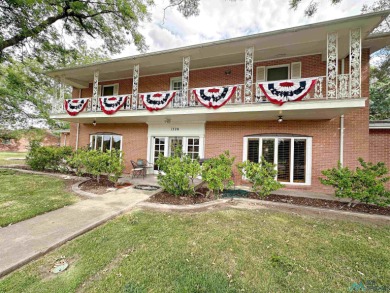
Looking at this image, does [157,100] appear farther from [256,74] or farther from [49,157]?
[49,157]

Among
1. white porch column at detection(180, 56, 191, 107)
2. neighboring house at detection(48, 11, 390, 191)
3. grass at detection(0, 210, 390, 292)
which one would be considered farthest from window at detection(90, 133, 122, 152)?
grass at detection(0, 210, 390, 292)

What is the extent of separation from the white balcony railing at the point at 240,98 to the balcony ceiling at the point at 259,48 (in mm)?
1486

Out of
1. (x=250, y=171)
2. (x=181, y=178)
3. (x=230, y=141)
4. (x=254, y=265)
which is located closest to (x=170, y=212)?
(x=181, y=178)

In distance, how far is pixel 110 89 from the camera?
41.8ft

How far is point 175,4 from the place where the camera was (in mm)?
7688

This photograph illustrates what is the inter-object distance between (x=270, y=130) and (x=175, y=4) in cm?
706

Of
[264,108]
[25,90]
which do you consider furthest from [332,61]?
[25,90]

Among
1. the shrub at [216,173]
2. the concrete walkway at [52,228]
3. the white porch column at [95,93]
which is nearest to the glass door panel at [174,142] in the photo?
the shrub at [216,173]

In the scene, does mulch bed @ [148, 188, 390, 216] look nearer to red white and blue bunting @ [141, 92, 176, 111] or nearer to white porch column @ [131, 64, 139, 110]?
red white and blue bunting @ [141, 92, 176, 111]

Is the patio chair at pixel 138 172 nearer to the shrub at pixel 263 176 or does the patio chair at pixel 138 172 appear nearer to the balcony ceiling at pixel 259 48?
the balcony ceiling at pixel 259 48

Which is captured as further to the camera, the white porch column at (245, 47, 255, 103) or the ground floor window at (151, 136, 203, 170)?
the ground floor window at (151, 136, 203, 170)

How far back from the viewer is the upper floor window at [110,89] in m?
12.4

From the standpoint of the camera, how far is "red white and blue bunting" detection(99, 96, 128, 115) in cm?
939

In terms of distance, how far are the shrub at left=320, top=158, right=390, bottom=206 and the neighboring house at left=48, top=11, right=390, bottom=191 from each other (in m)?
2.22
